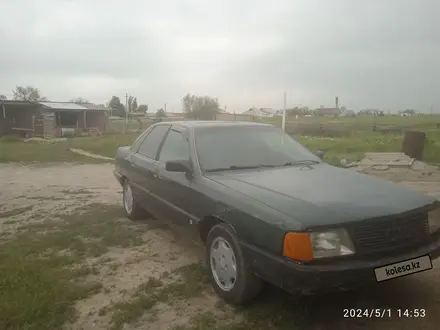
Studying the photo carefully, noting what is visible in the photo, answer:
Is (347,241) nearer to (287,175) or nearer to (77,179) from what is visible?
(287,175)

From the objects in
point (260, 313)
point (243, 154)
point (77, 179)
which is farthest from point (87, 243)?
point (77, 179)

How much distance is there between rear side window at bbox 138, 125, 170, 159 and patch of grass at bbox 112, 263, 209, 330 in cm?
162

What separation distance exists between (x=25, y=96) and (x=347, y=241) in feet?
219

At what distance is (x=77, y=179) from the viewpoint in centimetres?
980

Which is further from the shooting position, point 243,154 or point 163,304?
point 243,154

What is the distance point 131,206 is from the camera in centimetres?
566

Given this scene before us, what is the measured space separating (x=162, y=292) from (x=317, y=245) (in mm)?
1479

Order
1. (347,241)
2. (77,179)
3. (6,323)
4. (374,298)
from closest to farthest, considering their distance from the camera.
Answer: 1. (347,241)
2. (6,323)
3. (374,298)
4. (77,179)

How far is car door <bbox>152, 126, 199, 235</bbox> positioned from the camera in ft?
12.6

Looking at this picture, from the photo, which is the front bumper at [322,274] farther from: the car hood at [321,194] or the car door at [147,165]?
the car door at [147,165]

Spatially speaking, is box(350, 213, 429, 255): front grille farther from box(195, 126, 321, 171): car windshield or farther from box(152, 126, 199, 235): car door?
box(152, 126, 199, 235): car door

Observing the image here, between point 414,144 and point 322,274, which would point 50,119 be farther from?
point 322,274

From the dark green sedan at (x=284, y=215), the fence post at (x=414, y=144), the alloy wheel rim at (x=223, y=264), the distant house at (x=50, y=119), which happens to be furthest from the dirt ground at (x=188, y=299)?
the distant house at (x=50, y=119)

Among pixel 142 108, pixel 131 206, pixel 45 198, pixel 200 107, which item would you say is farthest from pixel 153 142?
pixel 142 108
